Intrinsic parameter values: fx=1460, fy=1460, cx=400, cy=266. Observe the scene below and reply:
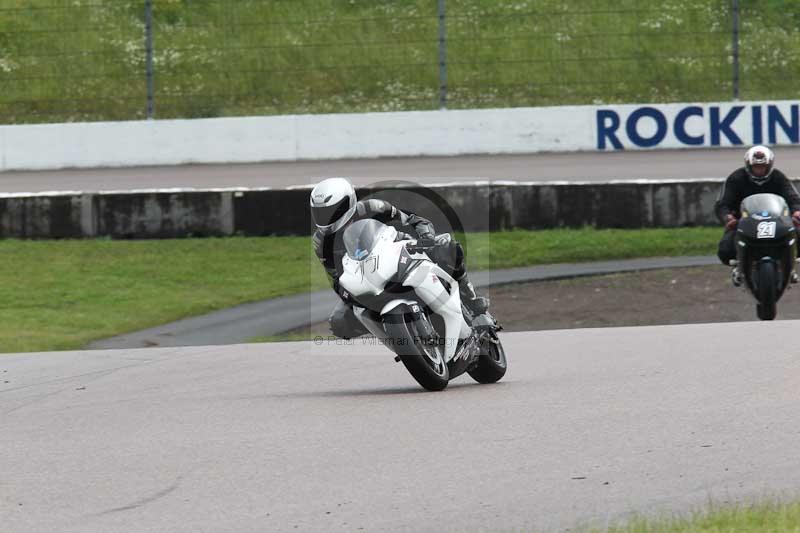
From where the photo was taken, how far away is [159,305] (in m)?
15.6

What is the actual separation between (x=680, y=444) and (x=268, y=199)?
12.0 metres

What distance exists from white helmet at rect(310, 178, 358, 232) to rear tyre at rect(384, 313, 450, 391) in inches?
26.5

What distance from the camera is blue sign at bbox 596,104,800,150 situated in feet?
75.7

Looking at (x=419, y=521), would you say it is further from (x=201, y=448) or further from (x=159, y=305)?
(x=159, y=305)

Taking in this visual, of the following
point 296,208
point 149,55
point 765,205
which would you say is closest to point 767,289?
point 765,205

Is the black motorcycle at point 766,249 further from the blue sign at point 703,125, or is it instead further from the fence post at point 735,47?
the fence post at point 735,47

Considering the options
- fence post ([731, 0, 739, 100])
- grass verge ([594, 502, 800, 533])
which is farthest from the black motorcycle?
fence post ([731, 0, 739, 100])

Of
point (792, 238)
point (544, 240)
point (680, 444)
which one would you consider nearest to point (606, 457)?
point (680, 444)

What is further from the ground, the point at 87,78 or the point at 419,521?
the point at 87,78

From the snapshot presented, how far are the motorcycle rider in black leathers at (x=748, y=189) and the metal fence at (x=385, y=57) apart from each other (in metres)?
10.6

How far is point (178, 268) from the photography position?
1712cm

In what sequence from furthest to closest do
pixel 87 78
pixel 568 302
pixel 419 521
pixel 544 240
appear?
pixel 87 78, pixel 544 240, pixel 568 302, pixel 419 521

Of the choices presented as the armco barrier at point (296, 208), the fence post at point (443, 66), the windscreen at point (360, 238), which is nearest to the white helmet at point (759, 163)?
the armco barrier at point (296, 208)

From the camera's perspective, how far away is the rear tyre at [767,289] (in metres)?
12.3
